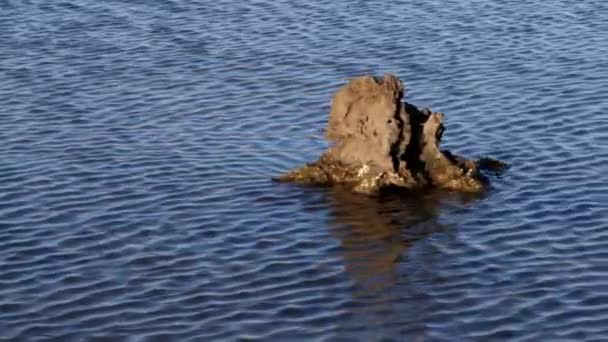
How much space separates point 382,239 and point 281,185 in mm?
3694

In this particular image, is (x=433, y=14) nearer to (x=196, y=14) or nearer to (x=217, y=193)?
(x=196, y=14)

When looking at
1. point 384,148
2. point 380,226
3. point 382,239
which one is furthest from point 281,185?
point 382,239

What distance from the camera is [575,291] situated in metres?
24.8

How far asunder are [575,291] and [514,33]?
1928 centimetres

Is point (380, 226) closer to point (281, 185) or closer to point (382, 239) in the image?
point (382, 239)

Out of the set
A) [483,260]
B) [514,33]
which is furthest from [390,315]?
[514,33]

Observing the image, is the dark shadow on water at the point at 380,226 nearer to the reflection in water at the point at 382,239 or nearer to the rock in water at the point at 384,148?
the reflection in water at the point at 382,239

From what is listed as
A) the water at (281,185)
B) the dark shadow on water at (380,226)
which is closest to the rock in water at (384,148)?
the dark shadow on water at (380,226)

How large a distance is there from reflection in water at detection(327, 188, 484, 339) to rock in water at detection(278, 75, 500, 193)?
37 cm

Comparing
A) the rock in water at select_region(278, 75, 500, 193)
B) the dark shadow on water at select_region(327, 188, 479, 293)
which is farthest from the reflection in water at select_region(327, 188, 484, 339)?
the rock in water at select_region(278, 75, 500, 193)

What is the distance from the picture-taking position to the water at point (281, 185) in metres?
24.2

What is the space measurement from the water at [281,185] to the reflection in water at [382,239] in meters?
0.06

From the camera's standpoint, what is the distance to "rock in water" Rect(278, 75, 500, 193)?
1172 inches

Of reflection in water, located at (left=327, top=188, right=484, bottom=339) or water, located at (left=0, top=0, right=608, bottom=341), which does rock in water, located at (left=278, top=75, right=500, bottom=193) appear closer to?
reflection in water, located at (left=327, top=188, right=484, bottom=339)
